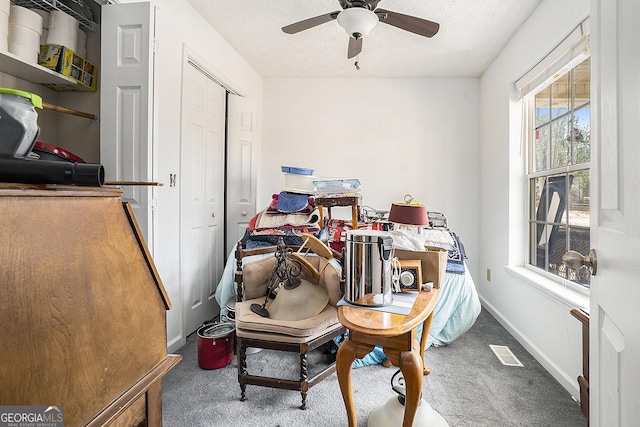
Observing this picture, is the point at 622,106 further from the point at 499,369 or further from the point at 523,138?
the point at 523,138

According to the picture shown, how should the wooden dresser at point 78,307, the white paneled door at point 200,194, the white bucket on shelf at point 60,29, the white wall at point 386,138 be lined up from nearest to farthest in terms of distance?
the wooden dresser at point 78,307
the white bucket on shelf at point 60,29
the white paneled door at point 200,194
the white wall at point 386,138

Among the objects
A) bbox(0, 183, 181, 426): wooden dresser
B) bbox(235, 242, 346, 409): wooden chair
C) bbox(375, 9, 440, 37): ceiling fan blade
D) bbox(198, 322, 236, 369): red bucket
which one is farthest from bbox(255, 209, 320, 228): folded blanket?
bbox(0, 183, 181, 426): wooden dresser

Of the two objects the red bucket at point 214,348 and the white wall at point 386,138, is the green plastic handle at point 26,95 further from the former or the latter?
the white wall at point 386,138

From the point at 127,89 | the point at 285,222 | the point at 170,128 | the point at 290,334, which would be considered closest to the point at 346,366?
the point at 290,334

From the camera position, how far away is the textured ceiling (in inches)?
93.0

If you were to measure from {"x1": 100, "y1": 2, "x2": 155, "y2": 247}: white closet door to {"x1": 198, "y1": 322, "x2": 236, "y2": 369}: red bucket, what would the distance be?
3.67 ft

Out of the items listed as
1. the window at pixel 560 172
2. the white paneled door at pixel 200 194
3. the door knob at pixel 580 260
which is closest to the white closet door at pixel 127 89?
the white paneled door at pixel 200 194

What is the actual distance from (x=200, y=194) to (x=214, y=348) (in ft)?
4.40

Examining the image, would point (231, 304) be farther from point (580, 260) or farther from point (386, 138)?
point (386, 138)

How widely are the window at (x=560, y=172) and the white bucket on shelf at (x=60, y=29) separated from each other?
3.08 metres

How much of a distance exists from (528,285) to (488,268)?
0.97 meters

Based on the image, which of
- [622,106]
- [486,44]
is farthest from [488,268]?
[622,106]

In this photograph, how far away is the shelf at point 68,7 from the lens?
177 cm

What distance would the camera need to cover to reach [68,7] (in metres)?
1.86
